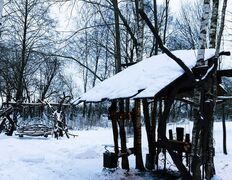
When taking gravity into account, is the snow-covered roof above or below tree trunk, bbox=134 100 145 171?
above

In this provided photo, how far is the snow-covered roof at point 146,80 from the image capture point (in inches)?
292

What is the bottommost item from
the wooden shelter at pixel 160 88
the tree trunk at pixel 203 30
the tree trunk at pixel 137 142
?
the tree trunk at pixel 137 142

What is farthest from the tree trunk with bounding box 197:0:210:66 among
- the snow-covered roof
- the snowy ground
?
the snowy ground

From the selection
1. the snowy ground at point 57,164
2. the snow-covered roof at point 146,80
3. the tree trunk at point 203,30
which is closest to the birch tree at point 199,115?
the tree trunk at point 203,30

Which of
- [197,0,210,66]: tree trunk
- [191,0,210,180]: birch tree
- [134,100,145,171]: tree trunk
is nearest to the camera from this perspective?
[191,0,210,180]: birch tree

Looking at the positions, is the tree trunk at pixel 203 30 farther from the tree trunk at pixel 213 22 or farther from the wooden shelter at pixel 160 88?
the tree trunk at pixel 213 22

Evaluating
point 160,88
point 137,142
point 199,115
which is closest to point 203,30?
point 160,88

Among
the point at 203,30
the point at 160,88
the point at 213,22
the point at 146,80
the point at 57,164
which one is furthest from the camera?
the point at 57,164

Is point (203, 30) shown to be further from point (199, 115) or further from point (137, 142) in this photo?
point (137, 142)

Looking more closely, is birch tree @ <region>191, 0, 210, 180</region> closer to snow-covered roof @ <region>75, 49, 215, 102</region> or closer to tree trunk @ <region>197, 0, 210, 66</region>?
tree trunk @ <region>197, 0, 210, 66</region>

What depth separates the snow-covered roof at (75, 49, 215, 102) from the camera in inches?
292

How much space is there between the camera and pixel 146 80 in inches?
317

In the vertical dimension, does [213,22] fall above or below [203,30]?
above

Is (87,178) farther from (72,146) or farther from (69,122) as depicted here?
(69,122)
